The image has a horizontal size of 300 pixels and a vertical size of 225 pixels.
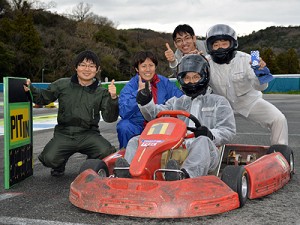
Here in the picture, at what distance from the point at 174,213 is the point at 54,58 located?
175 feet

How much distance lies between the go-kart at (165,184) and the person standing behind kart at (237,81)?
805mm

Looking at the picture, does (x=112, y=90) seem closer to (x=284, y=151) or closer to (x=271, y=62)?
(x=284, y=151)

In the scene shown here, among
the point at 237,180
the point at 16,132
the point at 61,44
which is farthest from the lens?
the point at 61,44

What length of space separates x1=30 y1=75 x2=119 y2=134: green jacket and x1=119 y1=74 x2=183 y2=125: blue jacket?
309 mm

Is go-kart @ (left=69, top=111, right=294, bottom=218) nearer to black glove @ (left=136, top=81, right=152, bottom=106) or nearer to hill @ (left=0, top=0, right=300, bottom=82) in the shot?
black glove @ (left=136, top=81, right=152, bottom=106)

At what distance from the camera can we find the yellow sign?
14.8 ft

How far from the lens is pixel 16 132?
4590mm

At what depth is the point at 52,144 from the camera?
16.7 ft

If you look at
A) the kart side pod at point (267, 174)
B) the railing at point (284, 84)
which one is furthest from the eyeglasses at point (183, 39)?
the railing at point (284, 84)

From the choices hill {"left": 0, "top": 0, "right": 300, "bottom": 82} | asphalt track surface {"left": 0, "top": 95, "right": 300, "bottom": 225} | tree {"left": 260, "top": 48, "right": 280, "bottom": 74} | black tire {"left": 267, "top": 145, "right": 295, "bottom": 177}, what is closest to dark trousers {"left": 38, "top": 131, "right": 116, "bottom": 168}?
asphalt track surface {"left": 0, "top": 95, "right": 300, "bottom": 225}

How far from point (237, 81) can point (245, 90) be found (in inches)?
6.2

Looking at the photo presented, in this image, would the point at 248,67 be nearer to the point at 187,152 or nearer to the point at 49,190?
the point at 187,152

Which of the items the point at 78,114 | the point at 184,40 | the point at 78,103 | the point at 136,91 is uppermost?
the point at 184,40

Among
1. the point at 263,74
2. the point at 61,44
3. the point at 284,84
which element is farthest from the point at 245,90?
the point at 61,44
